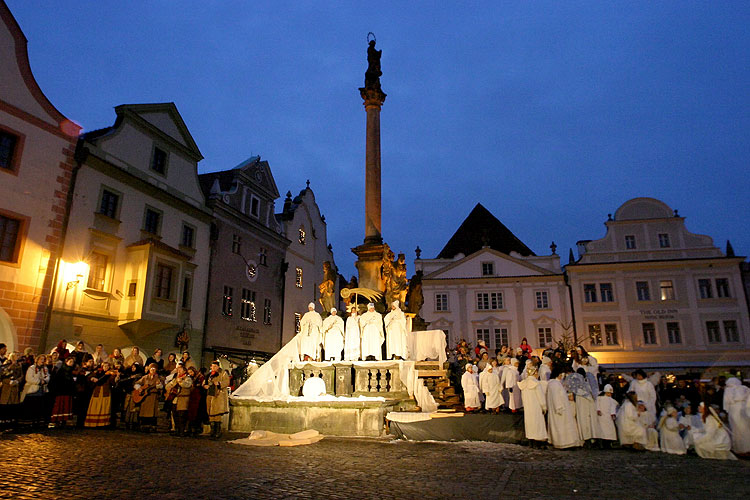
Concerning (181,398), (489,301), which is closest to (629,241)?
(489,301)

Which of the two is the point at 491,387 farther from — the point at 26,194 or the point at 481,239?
the point at 481,239

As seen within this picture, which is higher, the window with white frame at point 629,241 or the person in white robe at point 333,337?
the window with white frame at point 629,241

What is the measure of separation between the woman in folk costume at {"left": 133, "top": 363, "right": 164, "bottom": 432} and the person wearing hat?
5.30 ft

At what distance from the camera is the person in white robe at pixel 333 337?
1550 centimetres

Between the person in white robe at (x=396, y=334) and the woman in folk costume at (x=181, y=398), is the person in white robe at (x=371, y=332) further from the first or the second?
the woman in folk costume at (x=181, y=398)

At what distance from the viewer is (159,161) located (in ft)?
82.8

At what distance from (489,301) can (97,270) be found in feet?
92.7

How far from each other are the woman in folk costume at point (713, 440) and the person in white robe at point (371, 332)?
8.03 m

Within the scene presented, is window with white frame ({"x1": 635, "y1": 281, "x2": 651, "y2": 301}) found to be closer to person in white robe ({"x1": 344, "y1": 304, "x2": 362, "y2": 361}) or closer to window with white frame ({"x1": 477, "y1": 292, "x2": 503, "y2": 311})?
window with white frame ({"x1": 477, "y1": 292, "x2": 503, "y2": 311})

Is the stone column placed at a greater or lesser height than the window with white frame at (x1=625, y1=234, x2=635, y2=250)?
lesser

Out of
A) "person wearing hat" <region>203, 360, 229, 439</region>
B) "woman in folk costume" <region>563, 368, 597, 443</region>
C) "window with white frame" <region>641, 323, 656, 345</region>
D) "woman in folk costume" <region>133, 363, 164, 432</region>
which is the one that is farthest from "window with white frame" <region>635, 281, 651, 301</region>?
"woman in folk costume" <region>133, 363, 164, 432</region>

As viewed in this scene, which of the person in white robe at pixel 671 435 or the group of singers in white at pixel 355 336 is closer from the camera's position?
the person in white robe at pixel 671 435

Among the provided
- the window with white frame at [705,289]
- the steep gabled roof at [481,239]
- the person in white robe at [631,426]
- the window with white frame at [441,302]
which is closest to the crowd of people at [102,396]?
the person in white robe at [631,426]

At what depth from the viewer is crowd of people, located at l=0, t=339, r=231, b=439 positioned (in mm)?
12055
